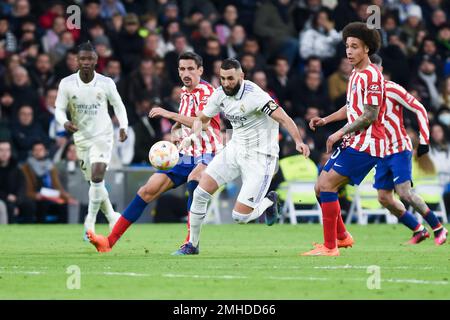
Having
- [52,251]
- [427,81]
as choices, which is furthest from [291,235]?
[427,81]

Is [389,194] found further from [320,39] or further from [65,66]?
[320,39]

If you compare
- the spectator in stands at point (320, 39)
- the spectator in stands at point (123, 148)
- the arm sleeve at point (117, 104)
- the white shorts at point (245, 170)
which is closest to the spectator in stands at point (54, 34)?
the spectator in stands at point (123, 148)

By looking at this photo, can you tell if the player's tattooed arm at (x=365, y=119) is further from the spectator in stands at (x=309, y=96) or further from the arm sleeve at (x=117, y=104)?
the spectator in stands at (x=309, y=96)

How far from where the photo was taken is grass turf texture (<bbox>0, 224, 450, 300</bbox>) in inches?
392

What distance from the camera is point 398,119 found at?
15.1m

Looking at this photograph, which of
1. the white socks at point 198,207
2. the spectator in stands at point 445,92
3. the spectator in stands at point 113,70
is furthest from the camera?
the spectator in stands at point 445,92

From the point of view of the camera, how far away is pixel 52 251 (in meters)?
14.7

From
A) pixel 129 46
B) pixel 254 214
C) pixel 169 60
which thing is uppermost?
pixel 129 46

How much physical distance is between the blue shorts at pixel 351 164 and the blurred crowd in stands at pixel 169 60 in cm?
871

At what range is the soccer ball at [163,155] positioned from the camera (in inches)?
538

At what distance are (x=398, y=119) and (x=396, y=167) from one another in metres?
0.61

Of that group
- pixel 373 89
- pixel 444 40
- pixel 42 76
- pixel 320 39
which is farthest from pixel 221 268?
pixel 444 40

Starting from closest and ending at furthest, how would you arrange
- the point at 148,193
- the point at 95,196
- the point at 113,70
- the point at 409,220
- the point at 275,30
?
the point at 148,193
the point at 409,220
the point at 95,196
the point at 113,70
the point at 275,30

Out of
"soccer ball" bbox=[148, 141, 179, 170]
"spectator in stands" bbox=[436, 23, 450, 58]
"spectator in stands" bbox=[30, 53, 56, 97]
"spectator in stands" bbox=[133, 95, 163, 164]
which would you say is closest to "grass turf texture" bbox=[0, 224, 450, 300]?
"soccer ball" bbox=[148, 141, 179, 170]
